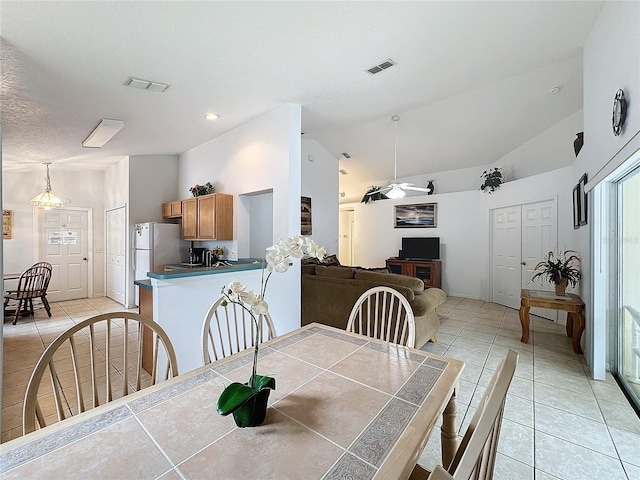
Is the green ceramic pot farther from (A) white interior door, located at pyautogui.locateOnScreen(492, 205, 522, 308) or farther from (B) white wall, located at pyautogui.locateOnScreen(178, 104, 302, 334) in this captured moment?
(A) white interior door, located at pyautogui.locateOnScreen(492, 205, 522, 308)

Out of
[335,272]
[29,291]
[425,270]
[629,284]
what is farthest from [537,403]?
[29,291]

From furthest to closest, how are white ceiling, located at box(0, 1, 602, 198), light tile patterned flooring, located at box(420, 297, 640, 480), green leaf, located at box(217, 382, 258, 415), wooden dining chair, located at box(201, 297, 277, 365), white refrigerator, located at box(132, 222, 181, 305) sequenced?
white refrigerator, located at box(132, 222, 181, 305) < white ceiling, located at box(0, 1, 602, 198) < light tile patterned flooring, located at box(420, 297, 640, 480) < wooden dining chair, located at box(201, 297, 277, 365) < green leaf, located at box(217, 382, 258, 415)

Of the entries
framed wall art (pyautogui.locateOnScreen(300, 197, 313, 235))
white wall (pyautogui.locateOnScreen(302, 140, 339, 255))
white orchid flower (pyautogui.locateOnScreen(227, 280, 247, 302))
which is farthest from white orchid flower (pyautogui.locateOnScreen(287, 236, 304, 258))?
white wall (pyautogui.locateOnScreen(302, 140, 339, 255))

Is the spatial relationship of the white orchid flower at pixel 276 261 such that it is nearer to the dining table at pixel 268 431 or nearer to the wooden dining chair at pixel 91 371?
the dining table at pixel 268 431

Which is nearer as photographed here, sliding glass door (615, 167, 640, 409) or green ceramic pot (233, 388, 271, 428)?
green ceramic pot (233, 388, 271, 428)

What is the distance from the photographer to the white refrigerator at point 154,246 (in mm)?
4785

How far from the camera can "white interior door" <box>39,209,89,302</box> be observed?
18.6 feet

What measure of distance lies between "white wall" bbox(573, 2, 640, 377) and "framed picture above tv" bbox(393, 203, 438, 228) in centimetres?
338

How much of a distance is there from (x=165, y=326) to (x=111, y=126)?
2679 millimetres

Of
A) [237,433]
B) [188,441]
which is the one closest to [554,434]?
[237,433]

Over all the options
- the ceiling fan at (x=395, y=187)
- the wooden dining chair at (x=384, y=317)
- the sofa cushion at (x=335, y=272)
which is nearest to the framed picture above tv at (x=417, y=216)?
the ceiling fan at (x=395, y=187)

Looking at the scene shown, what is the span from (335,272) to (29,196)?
20.4 ft

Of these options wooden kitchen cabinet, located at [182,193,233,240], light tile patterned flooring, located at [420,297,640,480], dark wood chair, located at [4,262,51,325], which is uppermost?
wooden kitchen cabinet, located at [182,193,233,240]

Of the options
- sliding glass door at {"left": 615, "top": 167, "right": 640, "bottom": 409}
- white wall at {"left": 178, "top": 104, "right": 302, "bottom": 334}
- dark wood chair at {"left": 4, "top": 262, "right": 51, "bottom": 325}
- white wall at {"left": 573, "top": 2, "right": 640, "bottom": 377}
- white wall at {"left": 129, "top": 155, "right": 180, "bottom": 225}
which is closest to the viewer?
white wall at {"left": 573, "top": 2, "right": 640, "bottom": 377}
